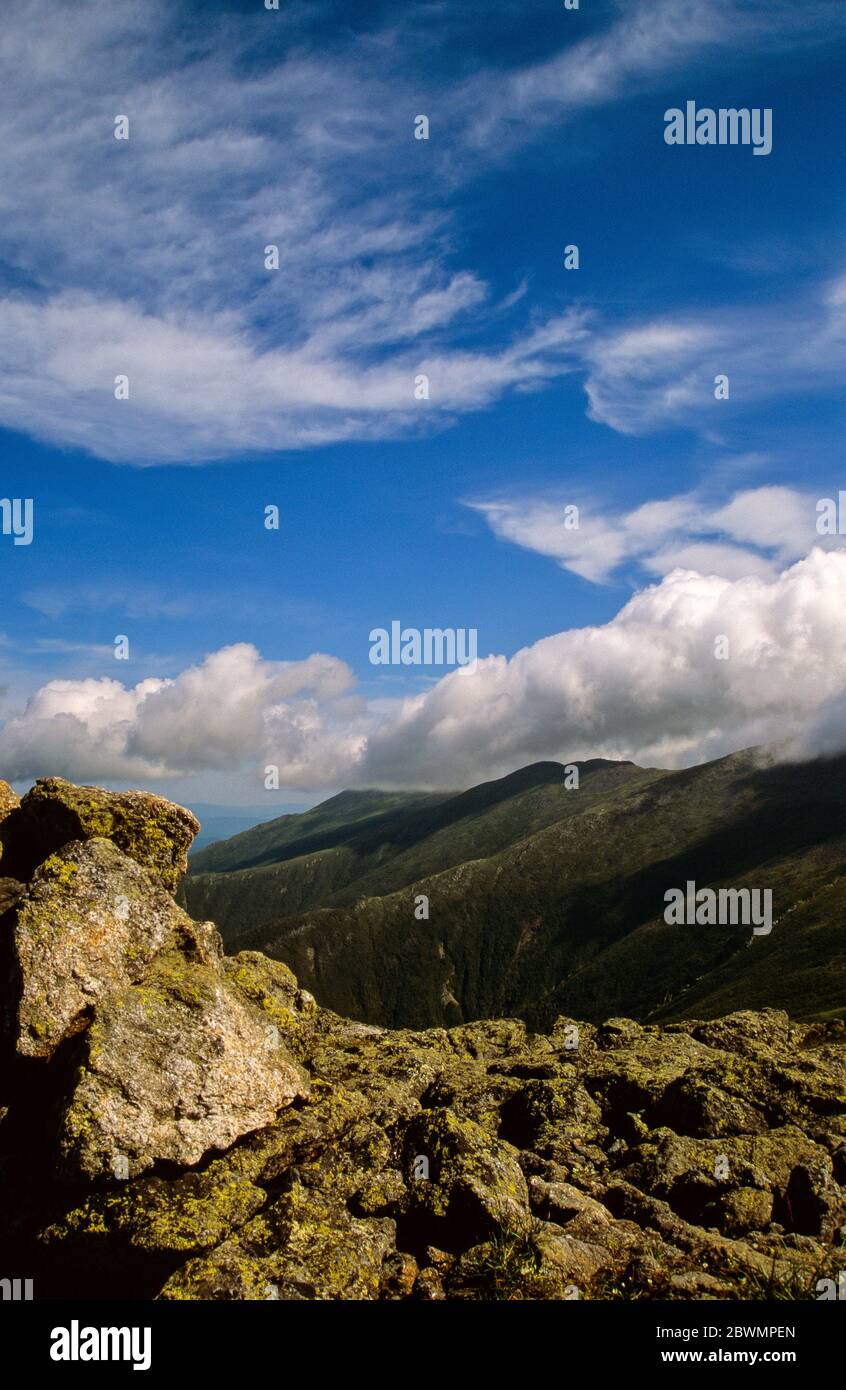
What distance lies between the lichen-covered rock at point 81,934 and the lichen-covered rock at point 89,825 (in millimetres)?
2596

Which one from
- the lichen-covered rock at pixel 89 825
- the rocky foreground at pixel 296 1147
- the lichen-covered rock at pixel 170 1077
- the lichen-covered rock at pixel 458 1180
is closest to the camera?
the rocky foreground at pixel 296 1147

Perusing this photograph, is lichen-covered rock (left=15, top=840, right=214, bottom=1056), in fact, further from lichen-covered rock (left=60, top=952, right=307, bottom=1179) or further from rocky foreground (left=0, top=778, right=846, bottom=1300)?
lichen-covered rock (left=60, top=952, right=307, bottom=1179)

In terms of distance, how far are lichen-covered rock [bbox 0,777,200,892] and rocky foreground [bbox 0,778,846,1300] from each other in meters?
0.07

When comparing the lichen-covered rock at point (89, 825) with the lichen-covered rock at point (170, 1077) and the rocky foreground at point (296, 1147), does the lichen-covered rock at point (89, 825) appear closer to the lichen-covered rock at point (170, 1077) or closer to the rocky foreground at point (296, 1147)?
the rocky foreground at point (296, 1147)

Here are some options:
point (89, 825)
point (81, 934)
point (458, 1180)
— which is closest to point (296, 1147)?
point (458, 1180)

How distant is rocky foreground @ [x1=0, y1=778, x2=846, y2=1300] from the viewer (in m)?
14.6

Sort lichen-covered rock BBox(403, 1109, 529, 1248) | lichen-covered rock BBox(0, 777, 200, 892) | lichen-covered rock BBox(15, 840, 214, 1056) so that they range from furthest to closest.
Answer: lichen-covered rock BBox(0, 777, 200, 892), lichen-covered rock BBox(15, 840, 214, 1056), lichen-covered rock BBox(403, 1109, 529, 1248)

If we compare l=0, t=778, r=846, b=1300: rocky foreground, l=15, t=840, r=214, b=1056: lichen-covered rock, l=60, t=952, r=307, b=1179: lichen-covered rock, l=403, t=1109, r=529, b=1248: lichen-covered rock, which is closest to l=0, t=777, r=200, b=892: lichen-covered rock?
l=0, t=778, r=846, b=1300: rocky foreground

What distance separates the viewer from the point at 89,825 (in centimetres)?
2388

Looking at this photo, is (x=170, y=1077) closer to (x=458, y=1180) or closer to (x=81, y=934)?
(x=81, y=934)

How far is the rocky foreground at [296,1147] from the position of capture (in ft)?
47.9

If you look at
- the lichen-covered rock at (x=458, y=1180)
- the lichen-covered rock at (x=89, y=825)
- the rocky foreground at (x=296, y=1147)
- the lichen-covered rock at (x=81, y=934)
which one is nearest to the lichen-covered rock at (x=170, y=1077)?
the rocky foreground at (x=296, y=1147)
